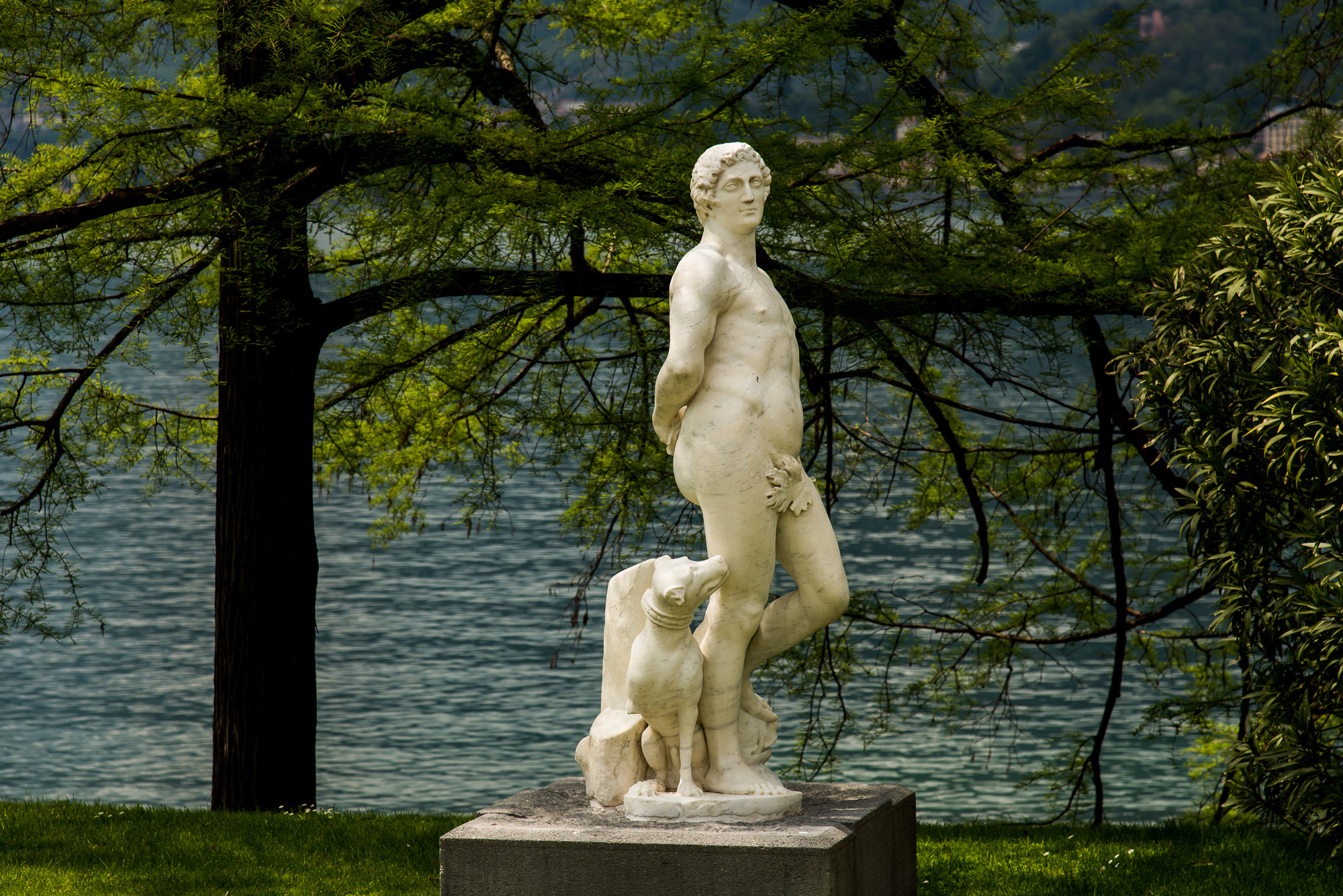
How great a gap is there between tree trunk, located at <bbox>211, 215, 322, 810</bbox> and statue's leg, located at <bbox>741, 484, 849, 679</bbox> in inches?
140

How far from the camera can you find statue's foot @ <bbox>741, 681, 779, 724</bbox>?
483 centimetres

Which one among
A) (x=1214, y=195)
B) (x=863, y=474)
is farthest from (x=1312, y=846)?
(x=863, y=474)

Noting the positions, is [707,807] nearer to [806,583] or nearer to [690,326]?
[806,583]

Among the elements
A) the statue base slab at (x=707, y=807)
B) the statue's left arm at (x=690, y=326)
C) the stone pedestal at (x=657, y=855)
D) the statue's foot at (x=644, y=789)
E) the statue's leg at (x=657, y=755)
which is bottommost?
the stone pedestal at (x=657, y=855)

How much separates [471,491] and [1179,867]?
4.95 m

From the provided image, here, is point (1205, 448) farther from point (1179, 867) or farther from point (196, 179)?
point (196, 179)

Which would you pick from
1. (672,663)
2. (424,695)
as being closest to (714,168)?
(672,663)

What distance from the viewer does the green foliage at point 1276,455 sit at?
4938 mm

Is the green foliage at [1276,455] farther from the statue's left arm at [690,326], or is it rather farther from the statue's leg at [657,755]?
the statue's leg at [657,755]

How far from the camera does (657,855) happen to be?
414 centimetres

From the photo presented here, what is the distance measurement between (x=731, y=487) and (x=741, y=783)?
37.1 inches

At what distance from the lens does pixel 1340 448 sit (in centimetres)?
483

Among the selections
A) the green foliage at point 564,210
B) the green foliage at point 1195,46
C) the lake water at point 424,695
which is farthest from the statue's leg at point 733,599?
the green foliage at point 1195,46

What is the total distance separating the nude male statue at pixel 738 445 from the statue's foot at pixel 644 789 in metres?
0.21
